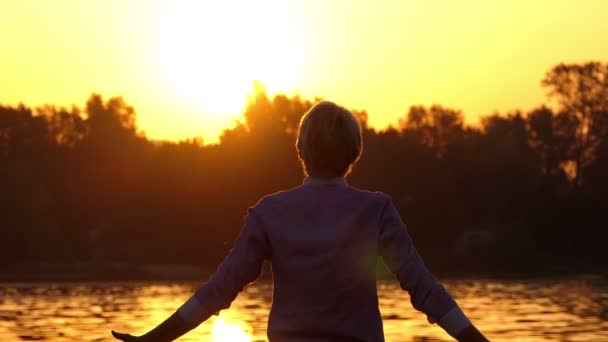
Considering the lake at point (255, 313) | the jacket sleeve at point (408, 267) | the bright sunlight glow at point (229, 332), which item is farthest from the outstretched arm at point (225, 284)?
the lake at point (255, 313)

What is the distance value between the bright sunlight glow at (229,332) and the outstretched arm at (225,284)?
2192 cm

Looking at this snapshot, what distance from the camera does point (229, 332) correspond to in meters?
29.3

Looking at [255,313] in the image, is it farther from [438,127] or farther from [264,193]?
[438,127]

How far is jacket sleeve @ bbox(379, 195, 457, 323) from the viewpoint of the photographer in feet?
14.8

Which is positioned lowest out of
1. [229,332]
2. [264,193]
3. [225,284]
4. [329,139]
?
[229,332]

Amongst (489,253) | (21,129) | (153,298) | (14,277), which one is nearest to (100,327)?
(153,298)

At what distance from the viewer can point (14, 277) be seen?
71.5m

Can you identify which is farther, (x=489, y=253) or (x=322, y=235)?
(x=489, y=253)

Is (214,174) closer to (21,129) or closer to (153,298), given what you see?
(21,129)

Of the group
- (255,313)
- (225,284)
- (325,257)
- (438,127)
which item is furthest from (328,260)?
(438,127)

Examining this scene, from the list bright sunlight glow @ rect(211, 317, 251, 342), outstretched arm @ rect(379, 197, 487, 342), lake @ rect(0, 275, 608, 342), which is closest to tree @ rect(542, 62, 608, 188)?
lake @ rect(0, 275, 608, 342)

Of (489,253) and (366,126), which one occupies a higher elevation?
(366,126)

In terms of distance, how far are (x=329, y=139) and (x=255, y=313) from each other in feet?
110

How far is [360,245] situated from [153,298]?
4244 centimetres
